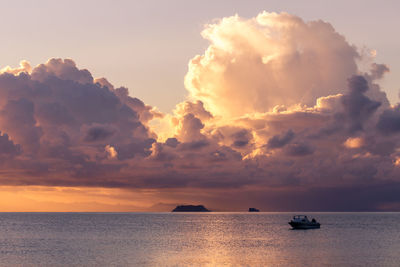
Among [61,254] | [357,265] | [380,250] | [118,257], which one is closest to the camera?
[357,265]

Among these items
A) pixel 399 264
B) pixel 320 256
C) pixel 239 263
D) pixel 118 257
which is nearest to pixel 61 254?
pixel 118 257

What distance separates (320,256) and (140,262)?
43454 mm

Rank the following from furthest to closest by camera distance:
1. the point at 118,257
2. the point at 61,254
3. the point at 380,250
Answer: the point at 380,250 < the point at 61,254 < the point at 118,257

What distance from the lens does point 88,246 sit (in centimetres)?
15388

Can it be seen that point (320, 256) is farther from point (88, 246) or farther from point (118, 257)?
point (88, 246)

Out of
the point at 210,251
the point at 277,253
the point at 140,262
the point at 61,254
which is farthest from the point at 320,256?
the point at 61,254

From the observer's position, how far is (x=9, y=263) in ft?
374

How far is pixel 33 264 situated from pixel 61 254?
65.1ft

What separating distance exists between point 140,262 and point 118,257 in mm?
12252

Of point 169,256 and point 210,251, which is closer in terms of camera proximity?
point 169,256

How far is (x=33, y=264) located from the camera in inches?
4441

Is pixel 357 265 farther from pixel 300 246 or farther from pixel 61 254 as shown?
Result: pixel 61 254

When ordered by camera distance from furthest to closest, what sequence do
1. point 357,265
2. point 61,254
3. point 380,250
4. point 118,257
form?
point 380,250 → point 61,254 → point 118,257 → point 357,265

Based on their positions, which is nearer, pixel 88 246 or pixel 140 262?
pixel 140 262
